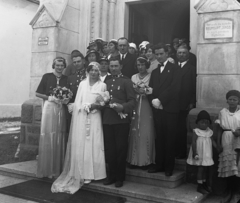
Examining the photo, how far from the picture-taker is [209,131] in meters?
4.31

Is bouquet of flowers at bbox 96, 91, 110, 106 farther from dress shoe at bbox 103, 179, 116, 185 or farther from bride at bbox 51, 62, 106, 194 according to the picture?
dress shoe at bbox 103, 179, 116, 185

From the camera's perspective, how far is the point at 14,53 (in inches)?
531

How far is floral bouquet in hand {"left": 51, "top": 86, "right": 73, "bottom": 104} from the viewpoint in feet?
15.9

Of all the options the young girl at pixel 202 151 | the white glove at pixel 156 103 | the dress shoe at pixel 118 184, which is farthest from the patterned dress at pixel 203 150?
the dress shoe at pixel 118 184

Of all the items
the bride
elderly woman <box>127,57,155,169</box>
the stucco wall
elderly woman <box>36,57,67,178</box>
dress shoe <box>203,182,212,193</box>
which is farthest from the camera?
the stucco wall

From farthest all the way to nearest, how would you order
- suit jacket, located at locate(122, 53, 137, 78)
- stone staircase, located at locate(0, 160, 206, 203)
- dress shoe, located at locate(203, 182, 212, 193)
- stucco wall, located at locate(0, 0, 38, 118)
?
stucco wall, located at locate(0, 0, 38, 118), suit jacket, located at locate(122, 53, 137, 78), dress shoe, located at locate(203, 182, 212, 193), stone staircase, located at locate(0, 160, 206, 203)

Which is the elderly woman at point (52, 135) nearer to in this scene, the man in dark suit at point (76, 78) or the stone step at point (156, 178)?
the man in dark suit at point (76, 78)

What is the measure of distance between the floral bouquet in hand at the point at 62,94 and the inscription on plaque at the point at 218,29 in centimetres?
235

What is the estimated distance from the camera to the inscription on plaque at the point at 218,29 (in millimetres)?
4695

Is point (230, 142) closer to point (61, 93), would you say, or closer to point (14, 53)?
point (61, 93)

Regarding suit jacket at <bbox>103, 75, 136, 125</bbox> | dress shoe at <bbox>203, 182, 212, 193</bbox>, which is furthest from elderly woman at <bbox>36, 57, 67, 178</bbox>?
dress shoe at <bbox>203, 182, 212, 193</bbox>

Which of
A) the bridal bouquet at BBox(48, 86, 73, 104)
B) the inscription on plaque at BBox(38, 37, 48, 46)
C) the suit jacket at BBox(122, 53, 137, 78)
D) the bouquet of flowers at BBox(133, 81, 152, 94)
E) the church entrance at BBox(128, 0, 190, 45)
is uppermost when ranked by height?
the church entrance at BBox(128, 0, 190, 45)

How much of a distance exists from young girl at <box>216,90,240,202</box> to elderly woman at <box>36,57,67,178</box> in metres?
2.48

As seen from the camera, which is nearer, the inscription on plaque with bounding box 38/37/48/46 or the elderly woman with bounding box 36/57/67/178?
the elderly woman with bounding box 36/57/67/178
